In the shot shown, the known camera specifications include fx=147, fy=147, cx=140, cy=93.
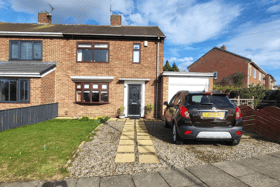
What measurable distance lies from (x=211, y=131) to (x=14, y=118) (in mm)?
7959

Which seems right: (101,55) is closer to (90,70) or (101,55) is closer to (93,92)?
(90,70)

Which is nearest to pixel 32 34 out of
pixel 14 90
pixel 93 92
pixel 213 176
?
pixel 14 90

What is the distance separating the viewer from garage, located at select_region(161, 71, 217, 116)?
31.0 feet

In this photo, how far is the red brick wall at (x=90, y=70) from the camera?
10203mm

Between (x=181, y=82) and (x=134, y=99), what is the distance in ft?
11.1

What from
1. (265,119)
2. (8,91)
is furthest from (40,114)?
(265,119)

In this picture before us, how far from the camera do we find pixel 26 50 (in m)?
10.4

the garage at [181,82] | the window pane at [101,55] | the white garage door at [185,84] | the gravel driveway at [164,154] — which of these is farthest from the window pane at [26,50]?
the white garage door at [185,84]

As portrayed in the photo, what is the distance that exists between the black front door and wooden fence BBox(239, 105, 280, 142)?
237 inches

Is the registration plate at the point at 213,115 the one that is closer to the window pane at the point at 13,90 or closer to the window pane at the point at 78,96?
the window pane at the point at 78,96

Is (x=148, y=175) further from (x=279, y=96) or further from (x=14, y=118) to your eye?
(x=279, y=96)

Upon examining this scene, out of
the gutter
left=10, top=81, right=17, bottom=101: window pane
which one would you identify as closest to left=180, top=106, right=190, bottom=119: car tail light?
the gutter

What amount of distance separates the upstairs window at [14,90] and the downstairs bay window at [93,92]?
289cm

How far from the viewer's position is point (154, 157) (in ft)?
12.0
